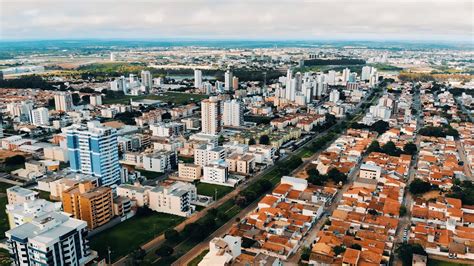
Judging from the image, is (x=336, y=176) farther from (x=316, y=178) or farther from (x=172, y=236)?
(x=172, y=236)

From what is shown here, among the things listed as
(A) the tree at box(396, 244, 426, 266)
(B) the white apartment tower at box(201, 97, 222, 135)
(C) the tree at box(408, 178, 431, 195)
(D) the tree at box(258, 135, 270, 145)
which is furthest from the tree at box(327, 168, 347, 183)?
(B) the white apartment tower at box(201, 97, 222, 135)

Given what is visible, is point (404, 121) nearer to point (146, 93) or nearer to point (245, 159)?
point (245, 159)

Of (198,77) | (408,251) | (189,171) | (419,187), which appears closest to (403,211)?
(419,187)

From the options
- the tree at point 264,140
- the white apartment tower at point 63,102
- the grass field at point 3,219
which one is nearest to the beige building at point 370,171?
the tree at point 264,140

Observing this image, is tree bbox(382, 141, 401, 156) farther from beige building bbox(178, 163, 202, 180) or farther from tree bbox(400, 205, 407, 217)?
beige building bbox(178, 163, 202, 180)

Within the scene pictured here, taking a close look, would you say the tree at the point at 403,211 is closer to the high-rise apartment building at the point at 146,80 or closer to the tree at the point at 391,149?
the tree at the point at 391,149

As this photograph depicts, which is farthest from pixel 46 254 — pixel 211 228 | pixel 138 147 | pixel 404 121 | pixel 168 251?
pixel 404 121
